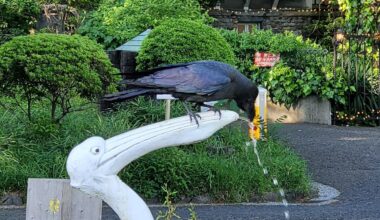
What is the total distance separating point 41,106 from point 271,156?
325 cm

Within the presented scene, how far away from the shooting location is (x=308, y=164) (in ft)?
35.0

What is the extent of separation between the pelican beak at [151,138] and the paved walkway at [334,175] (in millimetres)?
3543

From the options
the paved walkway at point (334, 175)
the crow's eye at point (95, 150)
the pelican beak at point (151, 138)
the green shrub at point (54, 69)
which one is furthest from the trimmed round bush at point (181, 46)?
the crow's eye at point (95, 150)

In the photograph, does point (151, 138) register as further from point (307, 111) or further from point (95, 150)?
point (307, 111)

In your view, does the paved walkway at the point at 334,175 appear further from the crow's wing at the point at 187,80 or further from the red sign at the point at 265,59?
the crow's wing at the point at 187,80

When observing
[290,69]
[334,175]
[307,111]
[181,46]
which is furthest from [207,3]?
[334,175]

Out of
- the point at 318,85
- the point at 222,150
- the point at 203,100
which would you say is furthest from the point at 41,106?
the point at 318,85

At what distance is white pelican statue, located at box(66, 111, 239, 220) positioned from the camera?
3.48 metres

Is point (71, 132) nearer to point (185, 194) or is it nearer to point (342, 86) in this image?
point (185, 194)

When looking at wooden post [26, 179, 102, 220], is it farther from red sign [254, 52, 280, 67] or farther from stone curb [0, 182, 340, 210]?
red sign [254, 52, 280, 67]

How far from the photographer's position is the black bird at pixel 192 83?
150 inches

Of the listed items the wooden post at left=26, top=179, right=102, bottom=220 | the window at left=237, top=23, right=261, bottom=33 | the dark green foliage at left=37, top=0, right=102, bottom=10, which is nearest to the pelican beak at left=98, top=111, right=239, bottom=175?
the wooden post at left=26, top=179, right=102, bottom=220

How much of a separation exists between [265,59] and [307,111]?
1483 millimetres

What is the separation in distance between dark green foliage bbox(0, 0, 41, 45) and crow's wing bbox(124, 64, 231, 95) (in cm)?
1572
